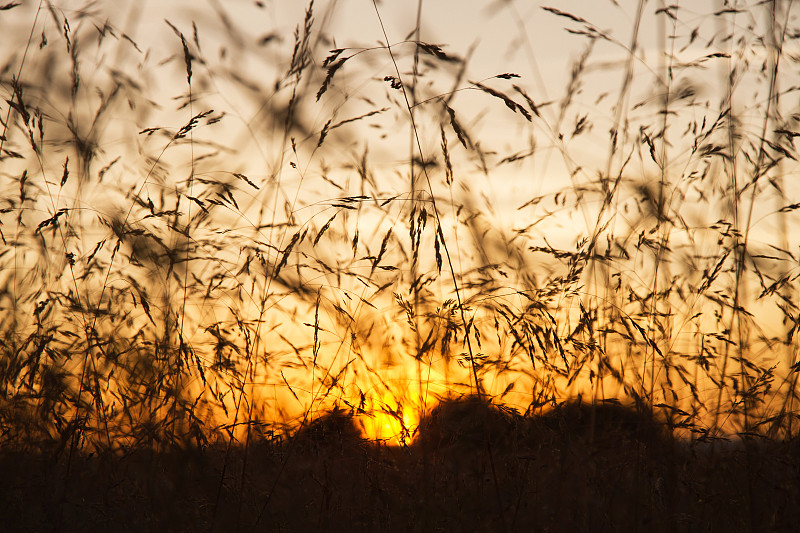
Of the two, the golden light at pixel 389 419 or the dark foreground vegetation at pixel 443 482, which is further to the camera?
the golden light at pixel 389 419

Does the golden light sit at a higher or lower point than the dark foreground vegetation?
higher

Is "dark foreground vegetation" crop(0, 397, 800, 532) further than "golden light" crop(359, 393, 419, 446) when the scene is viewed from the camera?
No

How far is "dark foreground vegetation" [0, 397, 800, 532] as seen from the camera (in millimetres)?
1884

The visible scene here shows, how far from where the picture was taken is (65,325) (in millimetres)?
2533

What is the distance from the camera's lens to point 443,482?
6.80ft

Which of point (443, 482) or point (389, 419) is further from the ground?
point (389, 419)

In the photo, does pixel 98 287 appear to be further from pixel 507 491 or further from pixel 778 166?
pixel 778 166

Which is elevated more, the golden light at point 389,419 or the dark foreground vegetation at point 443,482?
the golden light at point 389,419

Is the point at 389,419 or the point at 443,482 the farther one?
the point at 389,419

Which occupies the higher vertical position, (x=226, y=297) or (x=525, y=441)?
(x=226, y=297)

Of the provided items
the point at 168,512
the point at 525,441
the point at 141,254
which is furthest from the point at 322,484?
the point at 141,254

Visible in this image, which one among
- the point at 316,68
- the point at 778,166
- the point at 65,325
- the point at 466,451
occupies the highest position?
the point at 316,68

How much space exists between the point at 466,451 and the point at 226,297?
1.03 m

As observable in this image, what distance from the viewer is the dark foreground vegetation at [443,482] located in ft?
6.18
